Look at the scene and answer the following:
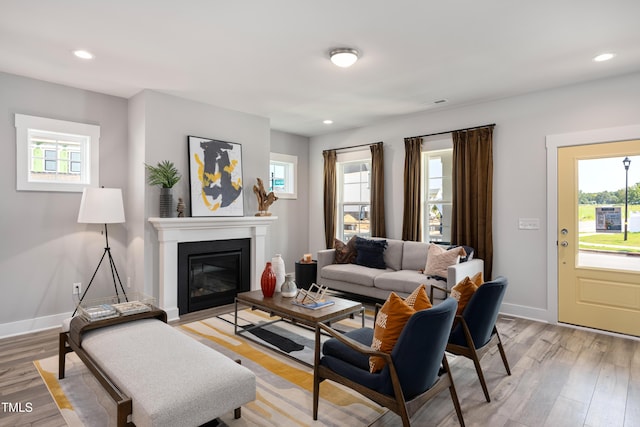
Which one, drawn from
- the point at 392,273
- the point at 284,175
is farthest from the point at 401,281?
the point at 284,175

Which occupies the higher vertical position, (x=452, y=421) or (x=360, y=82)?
(x=360, y=82)

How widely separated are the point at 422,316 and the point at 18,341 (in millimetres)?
4037

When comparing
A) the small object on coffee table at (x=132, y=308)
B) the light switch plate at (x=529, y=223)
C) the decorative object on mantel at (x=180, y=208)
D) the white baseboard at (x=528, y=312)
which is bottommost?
the white baseboard at (x=528, y=312)

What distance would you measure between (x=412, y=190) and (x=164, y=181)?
11.1 ft

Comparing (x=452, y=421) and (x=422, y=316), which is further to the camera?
(x=452, y=421)

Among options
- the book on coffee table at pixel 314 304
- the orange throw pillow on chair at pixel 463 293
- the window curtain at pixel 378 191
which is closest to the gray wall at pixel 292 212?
the window curtain at pixel 378 191

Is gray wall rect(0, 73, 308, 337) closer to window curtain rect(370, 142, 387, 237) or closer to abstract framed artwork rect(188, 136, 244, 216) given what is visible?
abstract framed artwork rect(188, 136, 244, 216)

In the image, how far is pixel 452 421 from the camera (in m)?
2.21

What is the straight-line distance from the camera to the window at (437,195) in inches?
201

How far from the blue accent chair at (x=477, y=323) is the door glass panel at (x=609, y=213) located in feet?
7.19

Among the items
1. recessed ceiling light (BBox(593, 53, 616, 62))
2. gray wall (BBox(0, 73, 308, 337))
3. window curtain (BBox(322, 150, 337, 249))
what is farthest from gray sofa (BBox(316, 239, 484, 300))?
recessed ceiling light (BBox(593, 53, 616, 62))

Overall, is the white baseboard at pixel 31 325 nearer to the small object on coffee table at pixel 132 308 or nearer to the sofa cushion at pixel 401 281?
the small object on coffee table at pixel 132 308

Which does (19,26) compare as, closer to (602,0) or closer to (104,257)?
(104,257)

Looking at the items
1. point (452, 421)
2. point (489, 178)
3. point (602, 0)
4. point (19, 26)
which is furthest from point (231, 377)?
point (489, 178)
